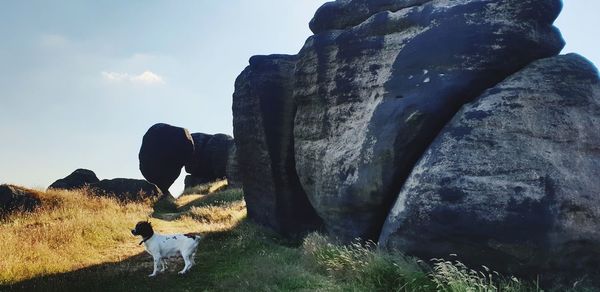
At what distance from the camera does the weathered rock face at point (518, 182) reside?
25.8ft

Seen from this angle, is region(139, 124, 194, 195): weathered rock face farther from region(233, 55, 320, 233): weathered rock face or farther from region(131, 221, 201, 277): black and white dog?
region(131, 221, 201, 277): black and white dog

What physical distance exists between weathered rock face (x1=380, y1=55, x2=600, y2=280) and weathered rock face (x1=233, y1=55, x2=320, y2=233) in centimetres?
740

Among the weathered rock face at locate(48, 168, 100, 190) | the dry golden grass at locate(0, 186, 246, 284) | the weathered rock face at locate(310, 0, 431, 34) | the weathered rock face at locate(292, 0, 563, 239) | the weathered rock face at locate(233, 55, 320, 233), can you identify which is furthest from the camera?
the weathered rock face at locate(48, 168, 100, 190)

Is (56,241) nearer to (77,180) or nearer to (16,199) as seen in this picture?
(16,199)

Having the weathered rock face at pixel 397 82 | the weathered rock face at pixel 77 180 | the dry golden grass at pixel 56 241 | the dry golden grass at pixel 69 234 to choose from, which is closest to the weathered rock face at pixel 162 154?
the weathered rock face at pixel 77 180

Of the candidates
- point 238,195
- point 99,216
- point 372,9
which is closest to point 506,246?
point 372,9

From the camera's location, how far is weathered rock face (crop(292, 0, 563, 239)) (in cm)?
982

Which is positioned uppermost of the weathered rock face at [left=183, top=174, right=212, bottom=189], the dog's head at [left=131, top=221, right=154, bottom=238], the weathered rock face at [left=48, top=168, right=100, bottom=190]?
the weathered rock face at [left=48, top=168, right=100, bottom=190]

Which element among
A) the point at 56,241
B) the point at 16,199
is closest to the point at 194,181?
the point at 16,199

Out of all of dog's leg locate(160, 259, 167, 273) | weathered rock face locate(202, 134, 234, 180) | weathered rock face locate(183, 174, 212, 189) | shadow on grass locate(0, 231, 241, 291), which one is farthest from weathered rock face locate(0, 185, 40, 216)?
weathered rock face locate(202, 134, 234, 180)

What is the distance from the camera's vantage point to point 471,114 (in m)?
9.06

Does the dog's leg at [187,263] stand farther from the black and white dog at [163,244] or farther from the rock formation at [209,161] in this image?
the rock formation at [209,161]

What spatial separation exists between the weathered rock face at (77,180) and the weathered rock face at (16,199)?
992 cm

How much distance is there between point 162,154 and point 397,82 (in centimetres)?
2753
